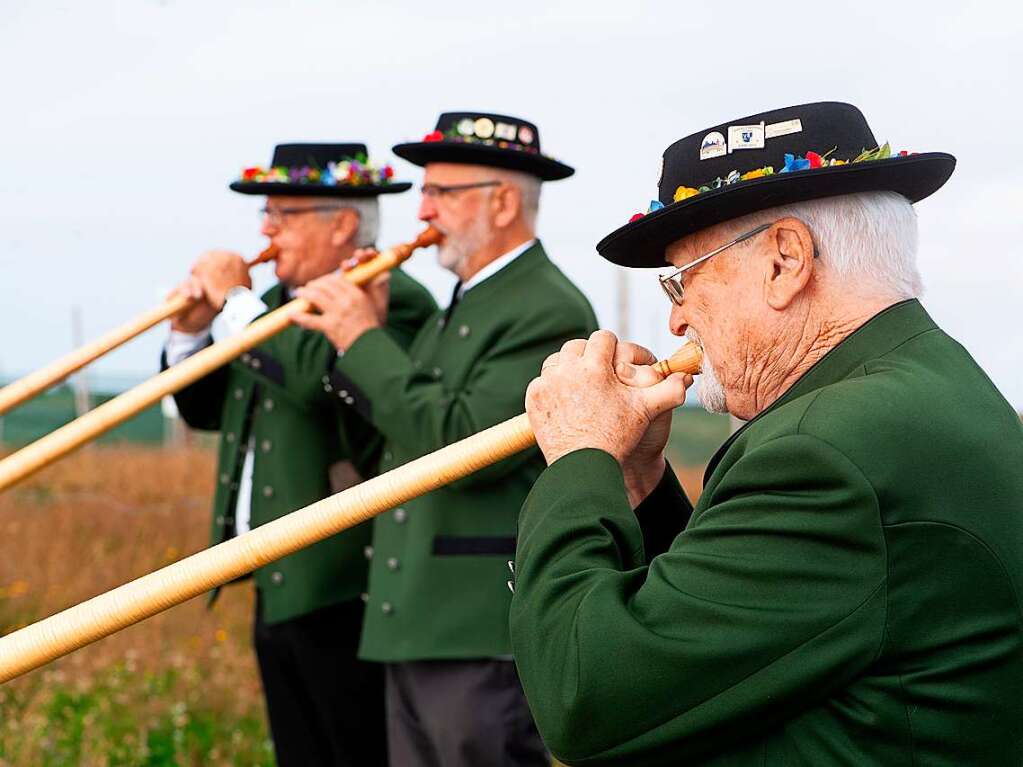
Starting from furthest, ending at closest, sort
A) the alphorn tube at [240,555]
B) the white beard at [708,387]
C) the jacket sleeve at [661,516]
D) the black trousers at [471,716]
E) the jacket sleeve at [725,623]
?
the black trousers at [471,716], the jacket sleeve at [661,516], the alphorn tube at [240,555], the white beard at [708,387], the jacket sleeve at [725,623]

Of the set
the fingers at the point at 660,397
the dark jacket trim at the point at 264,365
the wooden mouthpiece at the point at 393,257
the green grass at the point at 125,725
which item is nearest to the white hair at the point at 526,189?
the wooden mouthpiece at the point at 393,257

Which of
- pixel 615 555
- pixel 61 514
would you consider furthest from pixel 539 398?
pixel 61 514

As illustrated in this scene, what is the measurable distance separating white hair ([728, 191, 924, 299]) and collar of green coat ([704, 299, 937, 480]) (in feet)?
0.16

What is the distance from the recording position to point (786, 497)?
73.0 inches

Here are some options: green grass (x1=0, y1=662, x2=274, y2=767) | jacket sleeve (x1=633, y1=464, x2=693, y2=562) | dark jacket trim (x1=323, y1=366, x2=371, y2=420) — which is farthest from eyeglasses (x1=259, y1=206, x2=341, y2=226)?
jacket sleeve (x1=633, y1=464, x2=693, y2=562)

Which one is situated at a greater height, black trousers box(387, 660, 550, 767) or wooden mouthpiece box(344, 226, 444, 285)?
wooden mouthpiece box(344, 226, 444, 285)

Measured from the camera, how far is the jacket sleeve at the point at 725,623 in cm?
181

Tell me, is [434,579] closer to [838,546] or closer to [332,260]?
[332,260]

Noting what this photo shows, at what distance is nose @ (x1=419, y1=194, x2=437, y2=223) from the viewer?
443 centimetres

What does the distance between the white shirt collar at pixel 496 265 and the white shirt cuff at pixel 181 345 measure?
123cm

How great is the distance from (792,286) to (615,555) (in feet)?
1.60

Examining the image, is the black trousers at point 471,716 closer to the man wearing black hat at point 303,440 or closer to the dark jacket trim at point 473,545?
the dark jacket trim at point 473,545

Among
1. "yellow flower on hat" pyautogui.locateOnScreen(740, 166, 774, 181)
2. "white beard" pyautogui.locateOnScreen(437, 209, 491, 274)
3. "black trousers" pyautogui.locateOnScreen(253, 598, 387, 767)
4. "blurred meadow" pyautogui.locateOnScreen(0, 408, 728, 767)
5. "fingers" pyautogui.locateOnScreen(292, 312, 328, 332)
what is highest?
"yellow flower on hat" pyautogui.locateOnScreen(740, 166, 774, 181)

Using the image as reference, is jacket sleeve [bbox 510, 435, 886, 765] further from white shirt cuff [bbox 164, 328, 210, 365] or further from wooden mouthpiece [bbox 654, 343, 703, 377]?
white shirt cuff [bbox 164, 328, 210, 365]
